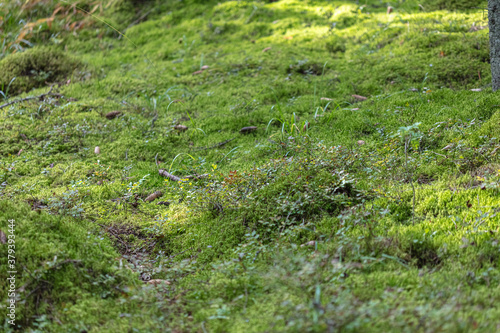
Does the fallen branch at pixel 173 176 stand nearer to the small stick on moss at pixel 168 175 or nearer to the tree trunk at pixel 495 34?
the small stick on moss at pixel 168 175

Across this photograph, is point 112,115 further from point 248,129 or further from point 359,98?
point 359,98

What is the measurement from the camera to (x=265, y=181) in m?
3.14

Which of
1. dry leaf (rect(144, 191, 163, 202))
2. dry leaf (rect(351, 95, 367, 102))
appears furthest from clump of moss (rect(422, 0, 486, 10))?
dry leaf (rect(144, 191, 163, 202))

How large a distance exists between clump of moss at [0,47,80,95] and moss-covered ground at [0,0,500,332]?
0.11ft

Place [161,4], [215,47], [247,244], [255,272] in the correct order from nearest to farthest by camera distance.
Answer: [255,272]
[247,244]
[215,47]
[161,4]

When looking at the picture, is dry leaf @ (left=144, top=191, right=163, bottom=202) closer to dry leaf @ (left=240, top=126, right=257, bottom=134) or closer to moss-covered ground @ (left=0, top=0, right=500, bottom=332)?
moss-covered ground @ (left=0, top=0, right=500, bottom=332)

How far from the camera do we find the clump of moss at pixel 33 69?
6.17 m

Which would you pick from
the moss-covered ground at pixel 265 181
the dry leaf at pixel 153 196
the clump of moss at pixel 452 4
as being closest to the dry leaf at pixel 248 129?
the moss-covered ground at pixel 265 181

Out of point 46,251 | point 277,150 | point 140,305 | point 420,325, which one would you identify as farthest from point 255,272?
point 277,150

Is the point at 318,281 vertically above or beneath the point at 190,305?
above

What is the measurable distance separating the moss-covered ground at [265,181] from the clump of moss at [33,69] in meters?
A: 0.03

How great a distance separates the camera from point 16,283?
2.07 meters

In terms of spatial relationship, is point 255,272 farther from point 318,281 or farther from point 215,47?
point 215,47

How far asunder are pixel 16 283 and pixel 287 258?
63.3 inches
